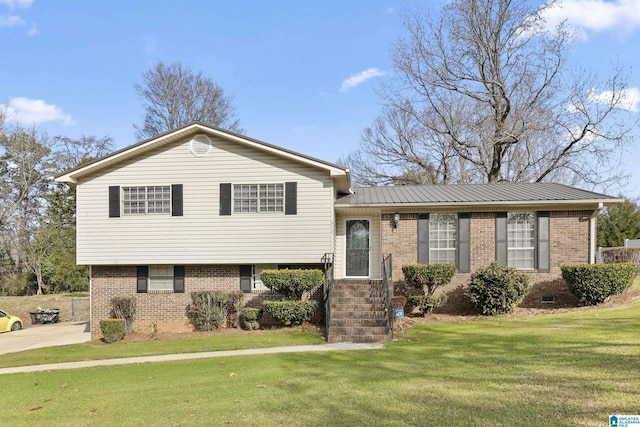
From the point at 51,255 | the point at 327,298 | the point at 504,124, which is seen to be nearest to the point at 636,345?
the point at 327,298

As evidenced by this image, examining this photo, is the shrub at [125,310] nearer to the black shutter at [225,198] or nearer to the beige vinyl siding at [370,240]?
the black shutter at [225,198]

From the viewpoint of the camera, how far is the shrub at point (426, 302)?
520 inches

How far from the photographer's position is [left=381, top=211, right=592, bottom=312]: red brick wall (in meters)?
13.8

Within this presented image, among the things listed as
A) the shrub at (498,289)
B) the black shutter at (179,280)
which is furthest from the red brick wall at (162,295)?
the shrub at (498,289)

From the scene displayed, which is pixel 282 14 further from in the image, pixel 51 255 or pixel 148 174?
pixel 51 255

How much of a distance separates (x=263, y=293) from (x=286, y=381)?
287 inches

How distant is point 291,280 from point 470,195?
6.85m

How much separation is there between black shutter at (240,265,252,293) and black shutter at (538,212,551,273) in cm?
938

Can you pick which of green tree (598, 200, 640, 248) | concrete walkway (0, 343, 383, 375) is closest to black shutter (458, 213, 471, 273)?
concrete walkway (0, 343, 383, 375)

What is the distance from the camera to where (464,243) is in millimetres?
14102

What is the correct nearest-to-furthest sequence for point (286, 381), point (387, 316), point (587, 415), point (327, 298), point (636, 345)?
point (587, 415) → point (286, 381) → point (636, 345) → point (387, 316) → point (327, 298)

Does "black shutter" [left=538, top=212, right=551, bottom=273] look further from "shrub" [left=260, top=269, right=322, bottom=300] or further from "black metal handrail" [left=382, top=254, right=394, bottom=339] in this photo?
"shrub" [left=260, top=269, right=322, bottom=300]

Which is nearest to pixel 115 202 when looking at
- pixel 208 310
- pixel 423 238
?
pixel 208 310

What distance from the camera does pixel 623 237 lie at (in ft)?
116
